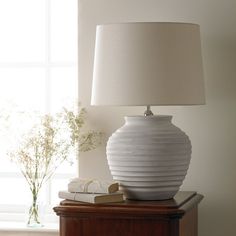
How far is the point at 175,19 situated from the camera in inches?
130

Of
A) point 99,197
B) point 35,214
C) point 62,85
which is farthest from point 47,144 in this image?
point 99,197

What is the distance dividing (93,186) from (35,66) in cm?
111

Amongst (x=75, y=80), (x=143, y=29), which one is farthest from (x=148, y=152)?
(x=75, y=80)

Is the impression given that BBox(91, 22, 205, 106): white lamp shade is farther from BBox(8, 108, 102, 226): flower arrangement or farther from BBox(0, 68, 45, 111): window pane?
BBox(0, 68, 45, 111): window pane

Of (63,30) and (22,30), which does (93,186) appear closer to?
(63,30)

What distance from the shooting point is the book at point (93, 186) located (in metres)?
2.80

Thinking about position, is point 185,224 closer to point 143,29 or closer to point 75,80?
point 143,29

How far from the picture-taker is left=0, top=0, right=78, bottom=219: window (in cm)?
372

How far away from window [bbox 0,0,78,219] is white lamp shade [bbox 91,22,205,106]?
87 centimetres

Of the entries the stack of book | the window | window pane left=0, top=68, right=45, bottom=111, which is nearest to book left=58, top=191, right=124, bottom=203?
the stack of book

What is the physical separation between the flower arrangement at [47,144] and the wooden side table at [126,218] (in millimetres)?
502

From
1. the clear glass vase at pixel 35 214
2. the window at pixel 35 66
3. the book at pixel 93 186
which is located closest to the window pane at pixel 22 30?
the window at pixel 35 66

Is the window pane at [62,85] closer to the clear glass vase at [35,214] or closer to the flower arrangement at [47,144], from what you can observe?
the flower arrangement at [47,144]

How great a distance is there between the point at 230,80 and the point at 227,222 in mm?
646
